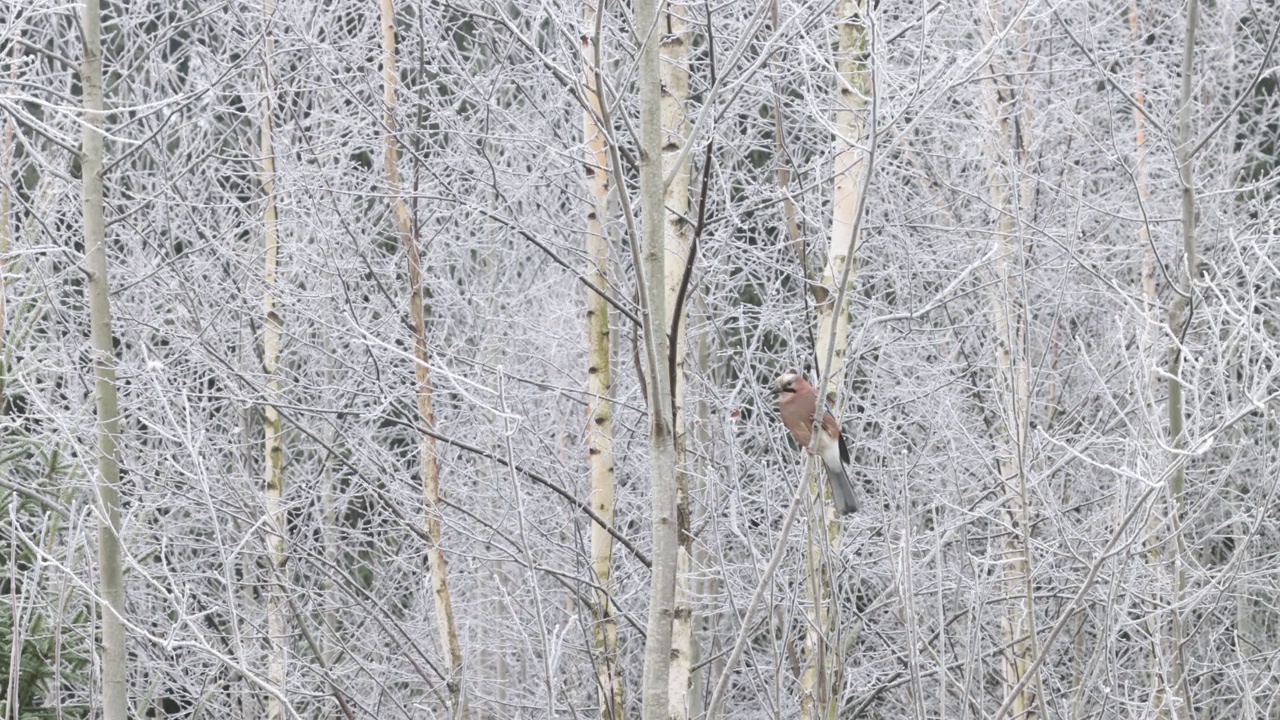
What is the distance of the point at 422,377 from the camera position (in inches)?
254

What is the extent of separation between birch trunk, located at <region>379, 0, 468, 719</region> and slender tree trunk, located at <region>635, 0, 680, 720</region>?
11.5 feet

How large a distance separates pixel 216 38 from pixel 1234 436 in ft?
29.3

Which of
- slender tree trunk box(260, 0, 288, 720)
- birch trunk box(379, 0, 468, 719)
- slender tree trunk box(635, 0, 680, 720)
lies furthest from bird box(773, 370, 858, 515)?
slender tree trunk box(260, 0, 288, 720)

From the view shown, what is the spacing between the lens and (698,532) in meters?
6.89

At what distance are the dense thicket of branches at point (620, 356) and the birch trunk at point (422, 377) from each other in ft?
0.36

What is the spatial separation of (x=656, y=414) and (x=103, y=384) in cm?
326

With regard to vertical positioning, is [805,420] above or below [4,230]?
below

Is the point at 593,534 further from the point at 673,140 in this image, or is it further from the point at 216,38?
the point at 216,38

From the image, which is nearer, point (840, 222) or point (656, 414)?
point (656, 414)

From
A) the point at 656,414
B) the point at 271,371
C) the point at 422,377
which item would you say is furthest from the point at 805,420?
the point at 271,371

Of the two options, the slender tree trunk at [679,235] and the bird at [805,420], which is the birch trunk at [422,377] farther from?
the bird at [805,420]

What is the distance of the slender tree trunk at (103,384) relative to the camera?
4906 millimetres

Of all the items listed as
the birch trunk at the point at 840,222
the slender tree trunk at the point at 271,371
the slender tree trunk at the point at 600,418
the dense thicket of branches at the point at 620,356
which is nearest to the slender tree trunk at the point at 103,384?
the dense thicket of branches at the point at 620,356

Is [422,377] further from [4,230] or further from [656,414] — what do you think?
[656,414]
